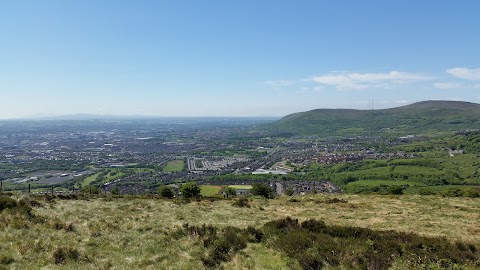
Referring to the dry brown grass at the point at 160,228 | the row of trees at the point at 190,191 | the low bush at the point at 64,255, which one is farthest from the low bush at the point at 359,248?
the row of trees at the point at 190,191

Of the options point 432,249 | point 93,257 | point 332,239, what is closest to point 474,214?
point 432,249

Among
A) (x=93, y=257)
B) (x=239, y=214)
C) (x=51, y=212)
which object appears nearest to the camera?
(x=93, y=257)

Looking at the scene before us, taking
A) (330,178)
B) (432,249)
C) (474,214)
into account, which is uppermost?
(432,249)

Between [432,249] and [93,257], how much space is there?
18068 millimetres

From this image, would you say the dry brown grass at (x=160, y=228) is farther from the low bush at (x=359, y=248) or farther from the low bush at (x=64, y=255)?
the low bush at (x=359, y=248)

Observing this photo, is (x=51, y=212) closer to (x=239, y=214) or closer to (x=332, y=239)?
(x=239, y=214)

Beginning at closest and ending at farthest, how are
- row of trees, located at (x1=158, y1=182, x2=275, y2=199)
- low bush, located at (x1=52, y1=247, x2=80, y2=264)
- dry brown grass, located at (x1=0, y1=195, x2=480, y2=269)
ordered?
low bush, located at (x1=52, y1=247, x2=80, y2=264) → dry brown grass, located at (x1=0, y1=195, x2=480, y2=269) → row of trees, located at (x1=158, y1=182, x2=275, y2=199)

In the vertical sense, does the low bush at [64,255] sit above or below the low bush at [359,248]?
above

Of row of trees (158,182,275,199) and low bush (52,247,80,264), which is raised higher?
low bush (52,247,80,264)

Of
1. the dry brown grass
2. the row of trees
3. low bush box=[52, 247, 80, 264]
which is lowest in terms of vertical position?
the row of trees

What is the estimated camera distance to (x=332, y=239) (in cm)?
1931

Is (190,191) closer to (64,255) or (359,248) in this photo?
(64,255)

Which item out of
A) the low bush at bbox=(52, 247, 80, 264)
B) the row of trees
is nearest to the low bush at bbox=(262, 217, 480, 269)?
the low bush at bbox=(52, 247, 80, 264)

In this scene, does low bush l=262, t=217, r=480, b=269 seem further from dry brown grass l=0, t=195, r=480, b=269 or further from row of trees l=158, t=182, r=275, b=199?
row of trees l=158, t=182, r=275, b=199
